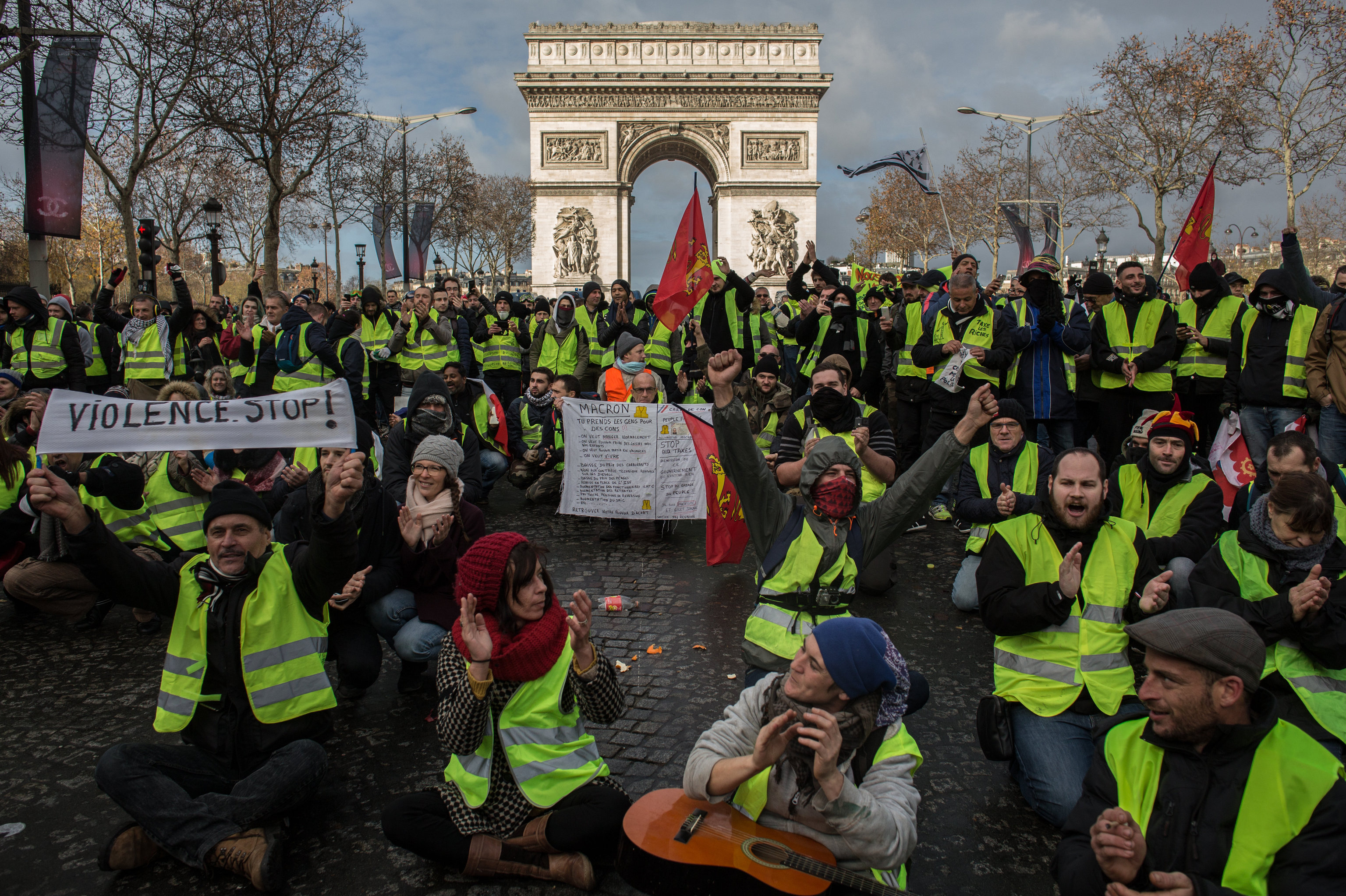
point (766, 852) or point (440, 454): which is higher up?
point (440, 454)

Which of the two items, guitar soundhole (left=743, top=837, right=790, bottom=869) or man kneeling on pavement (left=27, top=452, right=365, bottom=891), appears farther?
man kneeling on pavement (left=27, top=452, right=365, bottom=891)

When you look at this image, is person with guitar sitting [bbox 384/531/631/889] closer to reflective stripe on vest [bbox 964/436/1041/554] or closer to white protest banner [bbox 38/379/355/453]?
white protest banner [bbox 38/379/355/453]

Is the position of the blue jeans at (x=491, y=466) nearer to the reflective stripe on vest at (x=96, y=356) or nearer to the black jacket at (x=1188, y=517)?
the reflective stripe on vest at (x=96, y=356)

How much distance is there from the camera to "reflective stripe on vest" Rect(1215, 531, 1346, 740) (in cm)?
316

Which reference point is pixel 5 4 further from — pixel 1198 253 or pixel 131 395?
pixel 1198 253

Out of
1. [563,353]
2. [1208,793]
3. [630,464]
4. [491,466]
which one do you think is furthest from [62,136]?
[1208,793]

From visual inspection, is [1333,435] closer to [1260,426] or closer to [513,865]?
[1260,426]

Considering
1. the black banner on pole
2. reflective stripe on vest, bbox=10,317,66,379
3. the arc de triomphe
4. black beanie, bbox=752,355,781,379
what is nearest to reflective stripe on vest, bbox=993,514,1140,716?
black beanie, bbox=752,355,781,379

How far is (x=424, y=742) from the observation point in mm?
3846

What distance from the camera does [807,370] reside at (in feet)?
29.9

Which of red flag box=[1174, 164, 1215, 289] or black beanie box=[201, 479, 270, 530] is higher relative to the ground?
red flag box=[1174, 164, 1215, 289]

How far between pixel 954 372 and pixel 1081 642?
4.15 m

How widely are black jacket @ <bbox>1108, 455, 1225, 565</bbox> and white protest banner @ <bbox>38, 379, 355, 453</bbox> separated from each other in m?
3.60

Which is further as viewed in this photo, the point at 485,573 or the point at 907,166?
the point at 907,166
